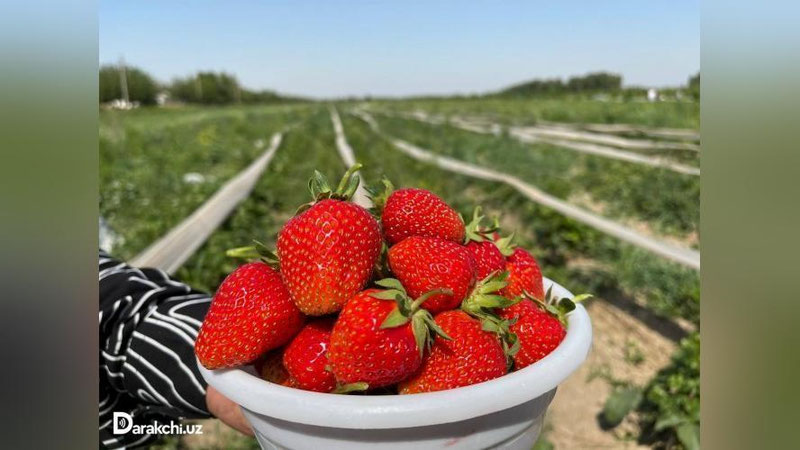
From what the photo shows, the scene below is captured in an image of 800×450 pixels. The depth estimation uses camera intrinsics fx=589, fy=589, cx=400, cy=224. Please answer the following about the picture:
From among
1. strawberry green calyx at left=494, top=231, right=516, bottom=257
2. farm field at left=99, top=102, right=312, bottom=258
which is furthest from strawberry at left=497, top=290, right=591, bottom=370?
farm field at left=99, top=102, right=312, bottom=258

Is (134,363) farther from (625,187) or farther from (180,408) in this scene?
(625,187)

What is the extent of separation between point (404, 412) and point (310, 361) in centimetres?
16

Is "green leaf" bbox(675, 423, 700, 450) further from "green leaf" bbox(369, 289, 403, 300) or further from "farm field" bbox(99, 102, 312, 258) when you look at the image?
"farm field" bbox(99, 102, 312, 258)

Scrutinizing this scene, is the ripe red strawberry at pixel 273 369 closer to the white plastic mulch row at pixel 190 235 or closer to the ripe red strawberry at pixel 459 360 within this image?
the ripe red strawberry at pixel 459 360

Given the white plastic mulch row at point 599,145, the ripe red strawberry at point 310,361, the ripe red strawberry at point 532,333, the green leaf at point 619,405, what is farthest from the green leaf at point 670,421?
the white plastic mulch row at point 599,145

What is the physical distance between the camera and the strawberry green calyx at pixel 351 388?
75 centimetres

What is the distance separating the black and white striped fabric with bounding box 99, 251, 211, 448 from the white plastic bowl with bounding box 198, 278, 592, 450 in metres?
0.58

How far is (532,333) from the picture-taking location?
2.76 ft

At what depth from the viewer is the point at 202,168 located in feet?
37.5

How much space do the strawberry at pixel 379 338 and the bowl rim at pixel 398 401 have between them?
4 centimetres

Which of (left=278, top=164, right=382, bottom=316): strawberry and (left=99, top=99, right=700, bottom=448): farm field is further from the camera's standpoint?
(left=99, top=99, right=700, bottom=448): farm field

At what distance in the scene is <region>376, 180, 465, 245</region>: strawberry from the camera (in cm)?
88
